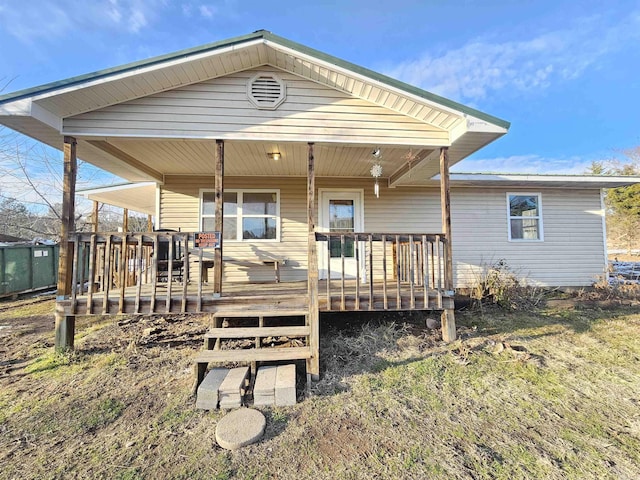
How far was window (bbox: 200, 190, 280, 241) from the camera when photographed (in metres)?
6.75

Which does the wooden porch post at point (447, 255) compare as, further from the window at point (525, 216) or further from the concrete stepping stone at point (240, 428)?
the window at point (525, 216)

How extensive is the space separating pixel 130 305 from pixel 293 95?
→ 3.70 m

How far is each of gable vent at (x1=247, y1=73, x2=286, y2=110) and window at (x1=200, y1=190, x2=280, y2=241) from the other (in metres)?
2.61

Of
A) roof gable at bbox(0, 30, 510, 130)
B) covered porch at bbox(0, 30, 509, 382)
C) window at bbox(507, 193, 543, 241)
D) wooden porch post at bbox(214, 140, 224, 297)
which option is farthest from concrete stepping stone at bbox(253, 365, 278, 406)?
window at bbox(507, 193, 543, 241)

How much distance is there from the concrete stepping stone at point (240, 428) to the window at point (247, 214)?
14.5ft

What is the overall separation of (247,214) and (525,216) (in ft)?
22.4

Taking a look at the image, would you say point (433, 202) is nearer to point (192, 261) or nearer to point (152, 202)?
point (192, 261)

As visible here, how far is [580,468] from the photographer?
211 cm

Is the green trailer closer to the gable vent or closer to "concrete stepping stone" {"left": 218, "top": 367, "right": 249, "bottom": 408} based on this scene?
the gable vent

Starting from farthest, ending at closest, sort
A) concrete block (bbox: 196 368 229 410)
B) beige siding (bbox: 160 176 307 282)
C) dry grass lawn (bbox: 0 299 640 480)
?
beige siding (bbox: 160 176 307 282) → concrete block (bbox: 196 368 229 410) → dry grass lawn (bbox: 0 299 640 480)

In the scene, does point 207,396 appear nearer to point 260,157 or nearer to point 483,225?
point 260,157

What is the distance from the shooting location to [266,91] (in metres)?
4.46

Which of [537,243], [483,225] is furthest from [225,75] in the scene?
[537,243]

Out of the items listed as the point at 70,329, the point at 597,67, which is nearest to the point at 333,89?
the point at 70,329
